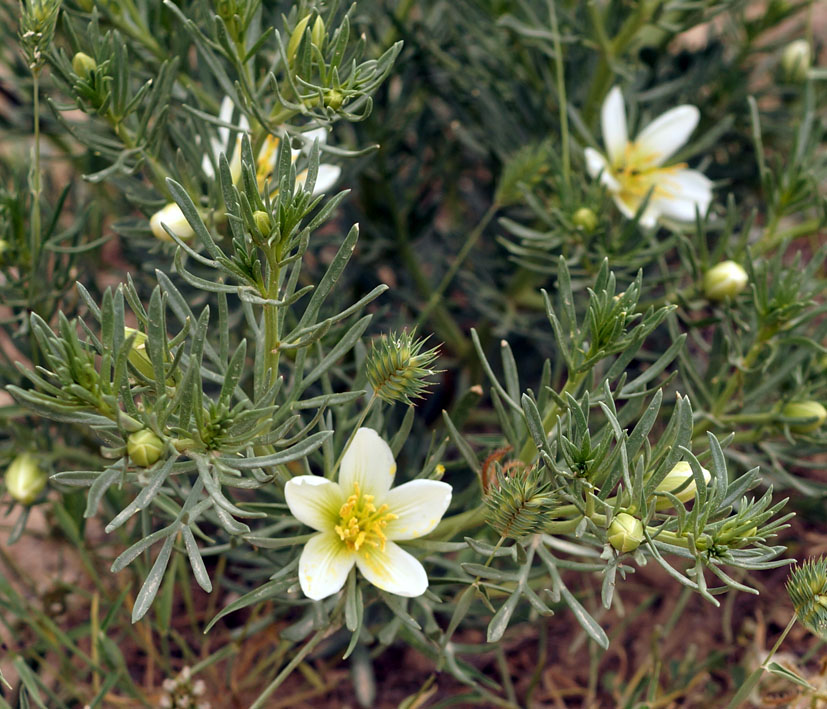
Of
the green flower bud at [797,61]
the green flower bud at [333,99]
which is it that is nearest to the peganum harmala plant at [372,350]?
the green flower bud at [333,99]

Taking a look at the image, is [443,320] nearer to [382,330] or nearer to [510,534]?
[382,330]

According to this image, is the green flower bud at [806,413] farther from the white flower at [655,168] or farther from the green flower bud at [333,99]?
the green flower bud at [333,99]

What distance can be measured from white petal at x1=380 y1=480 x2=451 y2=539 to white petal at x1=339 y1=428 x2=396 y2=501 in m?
0.02

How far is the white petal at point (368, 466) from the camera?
135cm

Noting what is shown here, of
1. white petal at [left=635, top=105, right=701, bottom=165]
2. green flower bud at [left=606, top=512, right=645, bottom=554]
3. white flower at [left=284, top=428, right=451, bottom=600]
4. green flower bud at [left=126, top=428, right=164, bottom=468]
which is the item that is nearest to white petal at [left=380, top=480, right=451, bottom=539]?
white flower at [left=284, top=428, right=451, bottom=600]

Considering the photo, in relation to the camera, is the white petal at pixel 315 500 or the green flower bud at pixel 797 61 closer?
the white petal at pixel 315 500

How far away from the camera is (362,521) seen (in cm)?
139

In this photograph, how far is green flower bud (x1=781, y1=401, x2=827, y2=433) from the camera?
1597 mm

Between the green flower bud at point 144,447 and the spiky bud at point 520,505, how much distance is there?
1.49ft

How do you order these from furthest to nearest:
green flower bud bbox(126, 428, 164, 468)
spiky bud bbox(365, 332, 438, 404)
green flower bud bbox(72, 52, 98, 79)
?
green flower bud bbox(72, 52, 98, 79)
spiky bud bbox(365, 332, 438, 404)
green flower bud bbox(126, 428, 164, 468)

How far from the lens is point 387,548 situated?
138 cm

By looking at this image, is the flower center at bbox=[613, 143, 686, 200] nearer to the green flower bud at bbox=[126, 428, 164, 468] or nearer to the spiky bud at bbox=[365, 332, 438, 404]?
the spiky bud at bbox=[365, 332, 438, 404]

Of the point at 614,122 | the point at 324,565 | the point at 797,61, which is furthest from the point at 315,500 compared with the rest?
the point at 797,61

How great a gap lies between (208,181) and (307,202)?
1.57 feet
